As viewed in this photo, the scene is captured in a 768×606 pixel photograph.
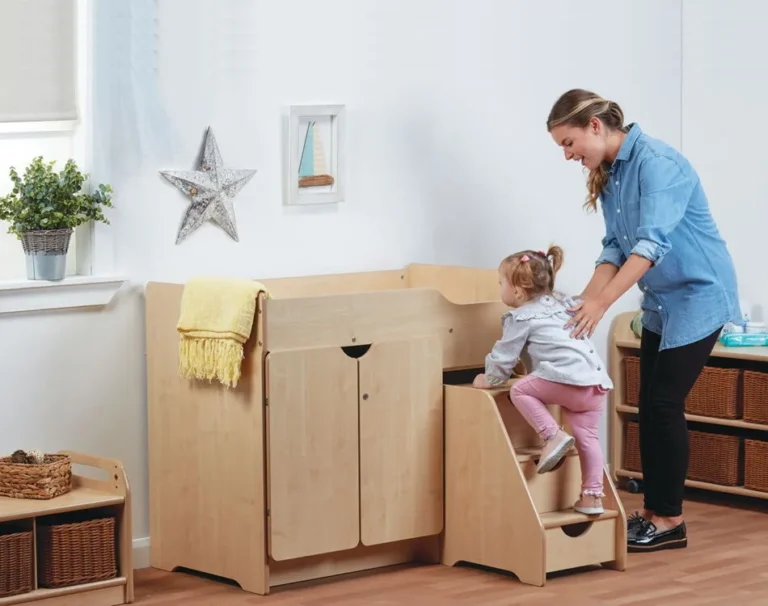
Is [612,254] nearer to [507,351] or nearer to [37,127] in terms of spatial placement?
[507,351]

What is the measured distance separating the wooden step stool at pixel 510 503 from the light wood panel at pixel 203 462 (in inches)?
20.6

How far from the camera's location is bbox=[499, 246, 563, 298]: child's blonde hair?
3463 mm

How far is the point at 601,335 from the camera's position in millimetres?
4602

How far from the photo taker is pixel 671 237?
3.59 meters

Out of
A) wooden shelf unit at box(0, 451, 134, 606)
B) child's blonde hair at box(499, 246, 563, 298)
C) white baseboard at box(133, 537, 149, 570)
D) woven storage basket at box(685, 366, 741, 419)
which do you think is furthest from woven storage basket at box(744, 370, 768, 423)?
wooden shelf unit at box(0, 451, 134, 606)

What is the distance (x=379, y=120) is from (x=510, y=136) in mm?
493

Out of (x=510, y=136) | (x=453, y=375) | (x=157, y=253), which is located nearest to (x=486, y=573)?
(x=453, y=375)

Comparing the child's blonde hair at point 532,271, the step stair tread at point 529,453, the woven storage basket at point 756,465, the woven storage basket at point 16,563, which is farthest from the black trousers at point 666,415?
the woven storage basket at point 16,563

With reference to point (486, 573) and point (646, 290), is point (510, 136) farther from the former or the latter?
point (486, 573)

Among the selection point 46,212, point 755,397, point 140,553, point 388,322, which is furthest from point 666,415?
point 46,212

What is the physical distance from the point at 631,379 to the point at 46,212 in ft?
6.64

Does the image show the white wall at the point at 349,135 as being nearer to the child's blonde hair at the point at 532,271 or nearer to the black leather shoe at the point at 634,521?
the child's blonde hair at the point at 532,271

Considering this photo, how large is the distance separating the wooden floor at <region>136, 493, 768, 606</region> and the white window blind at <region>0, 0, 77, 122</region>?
1148 millimetres

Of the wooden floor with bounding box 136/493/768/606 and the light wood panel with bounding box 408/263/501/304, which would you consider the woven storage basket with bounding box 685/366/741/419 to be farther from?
the light wood panel with bounding box 408/263/501/304
